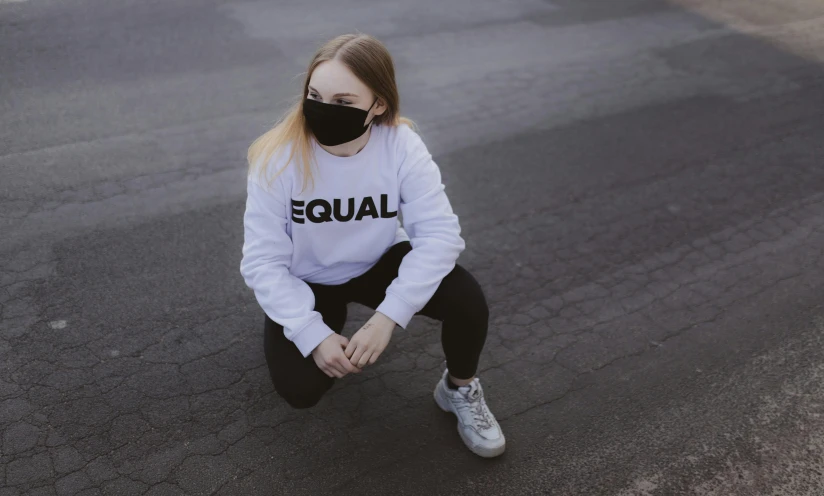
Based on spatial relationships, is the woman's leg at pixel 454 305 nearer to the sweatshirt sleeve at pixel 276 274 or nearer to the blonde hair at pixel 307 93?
the sweatshirt sleeve at pixel 276 274

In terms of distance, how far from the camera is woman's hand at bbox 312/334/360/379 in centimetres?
258

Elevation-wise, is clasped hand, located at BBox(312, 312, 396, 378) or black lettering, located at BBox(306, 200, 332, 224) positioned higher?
black lettering, located at BBox(306, 200, 332, 224)

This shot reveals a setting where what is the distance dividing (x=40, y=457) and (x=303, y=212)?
143cm

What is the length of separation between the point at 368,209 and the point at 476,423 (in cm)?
99

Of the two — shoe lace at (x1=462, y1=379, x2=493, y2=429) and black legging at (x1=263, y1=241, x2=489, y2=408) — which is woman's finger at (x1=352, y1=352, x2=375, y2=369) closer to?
black legging at (x1=263, y1=241, x2=489, y2=408)

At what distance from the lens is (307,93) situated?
8.64 ft

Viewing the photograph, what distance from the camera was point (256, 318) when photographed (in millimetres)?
3682

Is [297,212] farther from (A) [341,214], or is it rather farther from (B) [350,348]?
(B) [350,348]

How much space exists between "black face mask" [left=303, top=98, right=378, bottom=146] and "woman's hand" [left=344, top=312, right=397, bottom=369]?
665mm

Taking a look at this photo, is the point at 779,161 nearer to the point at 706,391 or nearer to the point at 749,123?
the point at 749,123

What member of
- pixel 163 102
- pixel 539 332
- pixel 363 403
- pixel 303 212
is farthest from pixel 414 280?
pixel 163 102

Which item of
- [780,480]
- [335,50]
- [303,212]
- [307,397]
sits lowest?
[780,480]

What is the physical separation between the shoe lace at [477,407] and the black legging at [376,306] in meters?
0.07

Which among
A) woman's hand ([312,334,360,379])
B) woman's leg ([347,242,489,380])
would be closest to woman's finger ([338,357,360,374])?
woman's hand ([312,334,360,379])
